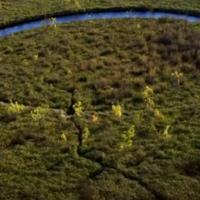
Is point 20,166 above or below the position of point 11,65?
below

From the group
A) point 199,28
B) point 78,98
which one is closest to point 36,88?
point 78,98

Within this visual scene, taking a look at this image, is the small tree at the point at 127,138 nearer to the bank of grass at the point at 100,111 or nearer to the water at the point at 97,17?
the bank of grass at the point at 100,111

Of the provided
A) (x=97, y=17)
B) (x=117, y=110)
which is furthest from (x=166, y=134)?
(x=97, y=17)

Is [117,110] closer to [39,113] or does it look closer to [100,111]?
[100,111]

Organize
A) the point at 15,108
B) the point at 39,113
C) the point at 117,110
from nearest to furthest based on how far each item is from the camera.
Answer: the point at 117,110
the point at 39,113
the point at 15,108

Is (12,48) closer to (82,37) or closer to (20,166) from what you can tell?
(82,37)
